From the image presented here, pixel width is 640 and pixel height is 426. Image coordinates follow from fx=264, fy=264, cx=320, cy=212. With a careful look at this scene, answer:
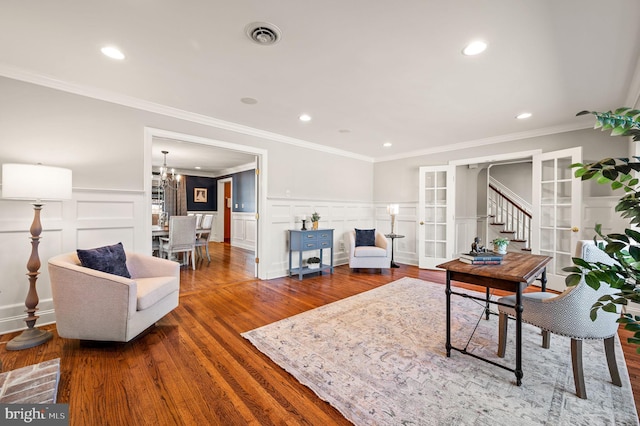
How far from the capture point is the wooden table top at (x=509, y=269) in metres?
1.79

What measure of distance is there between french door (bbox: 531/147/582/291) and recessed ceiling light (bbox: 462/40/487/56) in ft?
8.98

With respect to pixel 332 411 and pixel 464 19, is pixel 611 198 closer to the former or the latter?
pixel 464 19

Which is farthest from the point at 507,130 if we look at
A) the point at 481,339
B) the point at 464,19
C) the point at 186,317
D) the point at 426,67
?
the point at 186,317

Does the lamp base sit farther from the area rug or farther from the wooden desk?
the wooden desk

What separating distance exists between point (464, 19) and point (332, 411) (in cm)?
→ 264

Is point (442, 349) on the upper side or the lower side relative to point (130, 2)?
lower

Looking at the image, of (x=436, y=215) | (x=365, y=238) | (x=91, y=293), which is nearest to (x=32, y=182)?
(x=91, y=293)

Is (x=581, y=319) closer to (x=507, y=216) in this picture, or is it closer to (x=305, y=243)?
(x=305, y=243)

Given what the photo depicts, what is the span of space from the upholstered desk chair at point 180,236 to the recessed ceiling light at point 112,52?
3.04 metres

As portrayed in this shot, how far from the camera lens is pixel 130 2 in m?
A: 1.66

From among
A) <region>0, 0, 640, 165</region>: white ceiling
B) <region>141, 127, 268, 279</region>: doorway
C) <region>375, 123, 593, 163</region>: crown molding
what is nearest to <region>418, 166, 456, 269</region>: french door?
<region>375, 123, 593, 163</region>: crown molding

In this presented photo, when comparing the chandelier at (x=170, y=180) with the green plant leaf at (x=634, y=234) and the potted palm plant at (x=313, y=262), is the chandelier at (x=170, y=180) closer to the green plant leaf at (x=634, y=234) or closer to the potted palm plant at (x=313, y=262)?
the potted palm plant at (x=313, y=262)

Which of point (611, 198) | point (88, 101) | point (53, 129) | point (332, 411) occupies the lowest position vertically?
point (332, 411)

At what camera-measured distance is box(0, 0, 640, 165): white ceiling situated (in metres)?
1.72
